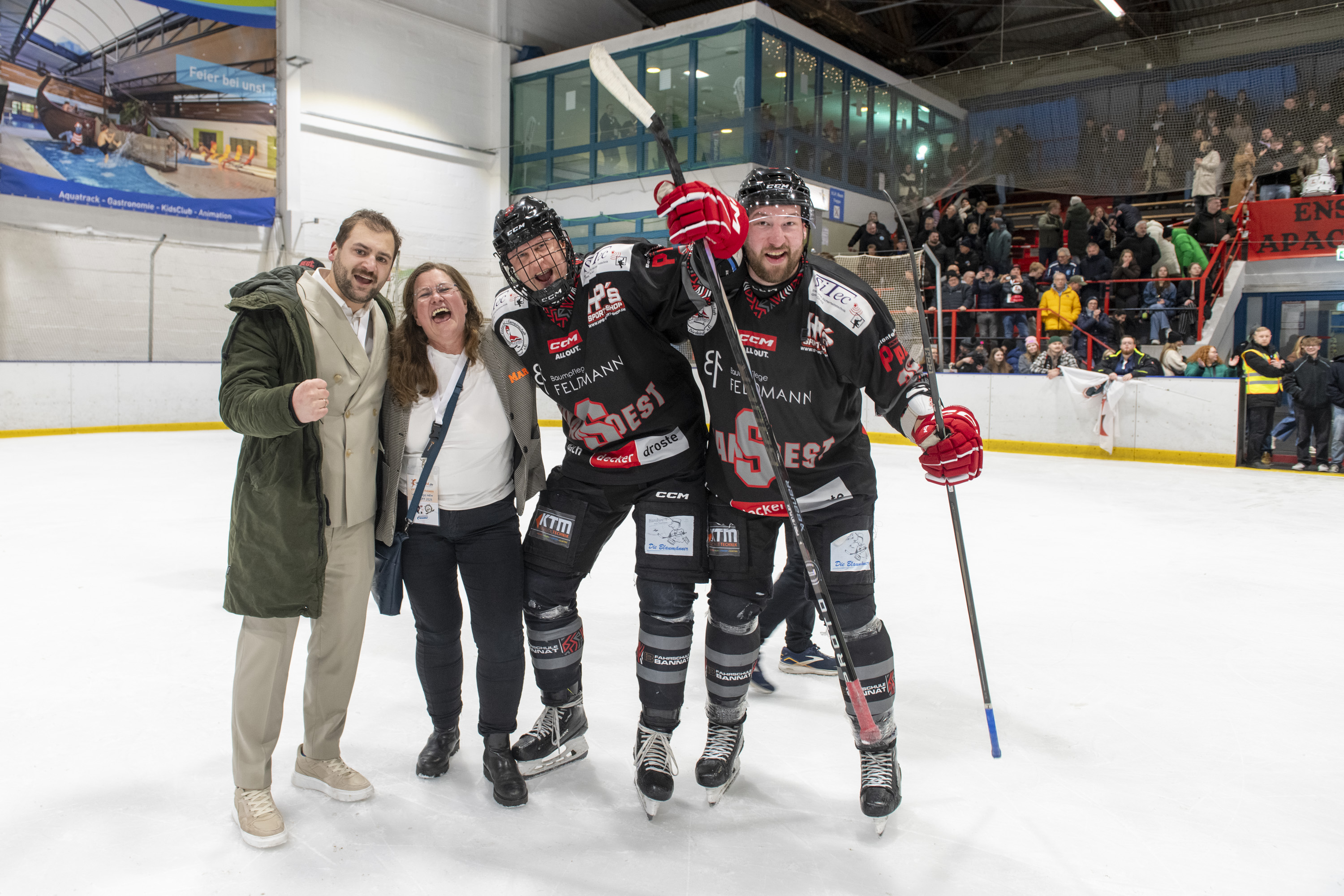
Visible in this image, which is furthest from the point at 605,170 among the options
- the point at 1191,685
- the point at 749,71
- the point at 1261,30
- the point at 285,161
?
the point at 1191,685

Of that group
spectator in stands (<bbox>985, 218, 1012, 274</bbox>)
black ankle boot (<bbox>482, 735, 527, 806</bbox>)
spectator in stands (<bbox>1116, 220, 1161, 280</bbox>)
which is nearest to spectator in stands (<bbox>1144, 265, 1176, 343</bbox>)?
spectator in stands (<bbox>1116, 220, 1161, 280</bbox>)

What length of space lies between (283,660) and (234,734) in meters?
0.20

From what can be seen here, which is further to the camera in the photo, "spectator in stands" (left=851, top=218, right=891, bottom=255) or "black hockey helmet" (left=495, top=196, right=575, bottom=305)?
"spectator in stands" (left=851, top=218, right=891, bottom=255)

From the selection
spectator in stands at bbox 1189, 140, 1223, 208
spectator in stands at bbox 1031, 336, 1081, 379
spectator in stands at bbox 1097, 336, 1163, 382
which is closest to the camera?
spectator in stands at bbox 1189, 140, 1223, 208

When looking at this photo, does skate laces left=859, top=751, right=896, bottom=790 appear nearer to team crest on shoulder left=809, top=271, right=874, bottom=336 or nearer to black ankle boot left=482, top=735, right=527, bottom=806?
black ankle boot left=482, top=735, right=527, bottom=806

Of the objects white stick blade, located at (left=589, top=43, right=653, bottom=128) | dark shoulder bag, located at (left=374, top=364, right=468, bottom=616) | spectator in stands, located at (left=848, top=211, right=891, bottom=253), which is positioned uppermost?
spectator in stands, located at (left=848, top=211, right=891, bottom=253)

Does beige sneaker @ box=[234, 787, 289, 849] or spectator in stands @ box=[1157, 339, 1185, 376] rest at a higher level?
spectator in stands @ box=[1157, 339, 1185, 376]

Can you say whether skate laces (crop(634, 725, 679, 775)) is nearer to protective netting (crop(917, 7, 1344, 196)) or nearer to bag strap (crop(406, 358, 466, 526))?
bag strap (crop(406, 358, 466, 526))

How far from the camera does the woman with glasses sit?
209 cm

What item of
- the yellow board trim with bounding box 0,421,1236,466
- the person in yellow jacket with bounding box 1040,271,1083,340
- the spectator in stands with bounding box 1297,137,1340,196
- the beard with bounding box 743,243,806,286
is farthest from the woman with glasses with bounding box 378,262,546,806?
the spectator in stands with bounding box 1297,137,1340,196

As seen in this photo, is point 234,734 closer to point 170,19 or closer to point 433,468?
point 433,468

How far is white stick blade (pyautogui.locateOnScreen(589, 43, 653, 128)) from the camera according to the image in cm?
205

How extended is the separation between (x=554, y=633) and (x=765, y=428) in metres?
0.76

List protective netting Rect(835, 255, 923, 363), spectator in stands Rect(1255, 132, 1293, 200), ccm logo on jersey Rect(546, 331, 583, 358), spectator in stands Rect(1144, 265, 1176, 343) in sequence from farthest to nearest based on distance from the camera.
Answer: protective netting Rect(835, 255, 923, 363)
spectator in stands Rect(1144, 265, 1176, 343)
spectator in stands Rect(1255, 132, 1293, 200)
ccm logo on jersey Rect(546, 331, 583, 358)
